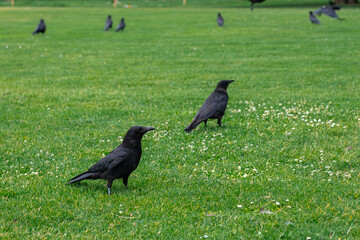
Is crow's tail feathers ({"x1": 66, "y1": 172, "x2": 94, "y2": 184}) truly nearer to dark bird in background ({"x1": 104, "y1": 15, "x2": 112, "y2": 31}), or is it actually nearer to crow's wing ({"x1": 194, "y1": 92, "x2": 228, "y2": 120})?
crow's wing ({"x1": 194, "y1": 92, "x2": 228, "y2": 120})

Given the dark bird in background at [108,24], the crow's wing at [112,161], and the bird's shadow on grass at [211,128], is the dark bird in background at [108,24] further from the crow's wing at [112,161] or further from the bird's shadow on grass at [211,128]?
the crow's wing at [112,161]

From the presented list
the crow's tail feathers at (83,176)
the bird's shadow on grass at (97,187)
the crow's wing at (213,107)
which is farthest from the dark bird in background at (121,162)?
the crow's wing at (213,107)

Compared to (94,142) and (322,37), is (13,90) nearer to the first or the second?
(94,142)

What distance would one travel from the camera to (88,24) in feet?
108

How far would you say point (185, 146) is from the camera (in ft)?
26.2

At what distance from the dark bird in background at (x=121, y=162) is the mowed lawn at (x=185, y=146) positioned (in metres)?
0.23

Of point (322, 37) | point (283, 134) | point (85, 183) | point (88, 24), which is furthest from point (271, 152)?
point (88, 24)

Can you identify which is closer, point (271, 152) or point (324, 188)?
point (324, 188)

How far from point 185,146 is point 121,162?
221cm

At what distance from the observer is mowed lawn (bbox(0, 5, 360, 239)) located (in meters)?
5.35

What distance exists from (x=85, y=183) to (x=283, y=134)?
3.65 meters

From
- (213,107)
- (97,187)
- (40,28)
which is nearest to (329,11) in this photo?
(40,28)

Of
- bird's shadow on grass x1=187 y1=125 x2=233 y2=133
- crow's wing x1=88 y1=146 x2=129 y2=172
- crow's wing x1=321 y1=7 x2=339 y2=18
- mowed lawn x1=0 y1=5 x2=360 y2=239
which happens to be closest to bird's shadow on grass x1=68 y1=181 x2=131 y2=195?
mowed lawn x1=0 y1=5 x2=360 y2=239

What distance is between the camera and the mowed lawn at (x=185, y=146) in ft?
17.6
